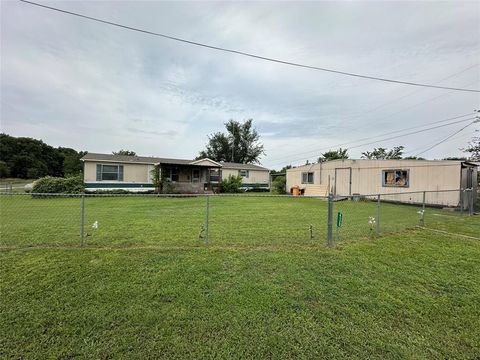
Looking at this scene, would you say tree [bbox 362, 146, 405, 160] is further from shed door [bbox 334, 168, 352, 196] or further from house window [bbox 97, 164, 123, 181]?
house window [bbox 97, 164, 123, 181]

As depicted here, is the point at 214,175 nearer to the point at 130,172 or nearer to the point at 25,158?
the point at 130,172

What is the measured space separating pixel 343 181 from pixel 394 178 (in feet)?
11.5

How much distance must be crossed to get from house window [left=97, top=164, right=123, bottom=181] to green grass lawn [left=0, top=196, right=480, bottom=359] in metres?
15.6

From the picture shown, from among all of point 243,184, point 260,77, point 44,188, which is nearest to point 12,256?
point 260,77

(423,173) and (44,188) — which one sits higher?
(423,173)

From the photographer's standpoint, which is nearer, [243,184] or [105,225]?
[105,225]

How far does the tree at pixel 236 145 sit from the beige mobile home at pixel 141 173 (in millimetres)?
20491

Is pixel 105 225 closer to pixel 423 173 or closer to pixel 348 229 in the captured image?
pixel 348 229

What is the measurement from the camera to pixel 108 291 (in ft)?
10.5

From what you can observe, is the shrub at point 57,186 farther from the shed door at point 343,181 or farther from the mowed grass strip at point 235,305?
the shed door at point 343,181

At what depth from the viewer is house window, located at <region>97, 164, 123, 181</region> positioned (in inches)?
781

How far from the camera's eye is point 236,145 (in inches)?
1817

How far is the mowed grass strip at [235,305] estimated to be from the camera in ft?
7.29

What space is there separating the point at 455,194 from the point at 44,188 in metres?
26.1
